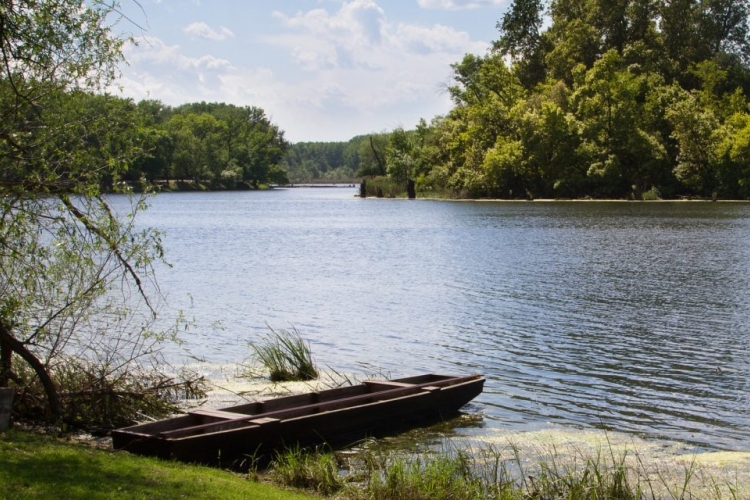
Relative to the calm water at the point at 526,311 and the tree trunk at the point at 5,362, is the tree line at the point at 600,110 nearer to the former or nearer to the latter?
the calm water at the point at 526,311

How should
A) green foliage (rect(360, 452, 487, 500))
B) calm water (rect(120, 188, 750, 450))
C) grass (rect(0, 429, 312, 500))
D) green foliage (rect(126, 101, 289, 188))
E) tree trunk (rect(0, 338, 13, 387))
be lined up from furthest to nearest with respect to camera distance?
green foliage (rect(126, 101, 289, 188)) → calm water (rect(120, 188, 750, 450)) → tree trunk (rect(0, 338, 13, 387)) → green foliage (rect(360, 452, 487, 500)) → grass (rect(0, 429, 312, 500))

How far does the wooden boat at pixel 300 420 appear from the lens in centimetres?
1242

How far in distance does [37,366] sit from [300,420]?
3.95 m

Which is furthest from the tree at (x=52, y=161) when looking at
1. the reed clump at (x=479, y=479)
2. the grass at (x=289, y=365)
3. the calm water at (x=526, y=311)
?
the calm water at (x=526, y=311)

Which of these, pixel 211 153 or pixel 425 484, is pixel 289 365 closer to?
pixel 425 484

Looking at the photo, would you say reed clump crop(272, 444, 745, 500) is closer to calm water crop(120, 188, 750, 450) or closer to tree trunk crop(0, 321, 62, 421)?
calm water crop(120, 188, 750, 450)

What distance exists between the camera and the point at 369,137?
147 m

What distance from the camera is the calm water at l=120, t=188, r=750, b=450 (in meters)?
17.9

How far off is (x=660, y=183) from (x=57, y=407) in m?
97.4

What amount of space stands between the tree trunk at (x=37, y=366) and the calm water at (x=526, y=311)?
24.9ft

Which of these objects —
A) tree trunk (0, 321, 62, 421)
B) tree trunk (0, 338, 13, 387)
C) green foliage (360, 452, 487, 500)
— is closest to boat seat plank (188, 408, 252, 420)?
tree trunk (0, 321, 62, 421)

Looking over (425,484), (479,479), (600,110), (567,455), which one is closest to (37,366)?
(425,484)

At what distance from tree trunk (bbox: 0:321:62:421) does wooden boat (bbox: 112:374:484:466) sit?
54.0 inches

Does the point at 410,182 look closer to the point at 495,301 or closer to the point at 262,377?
the point at 495,301
